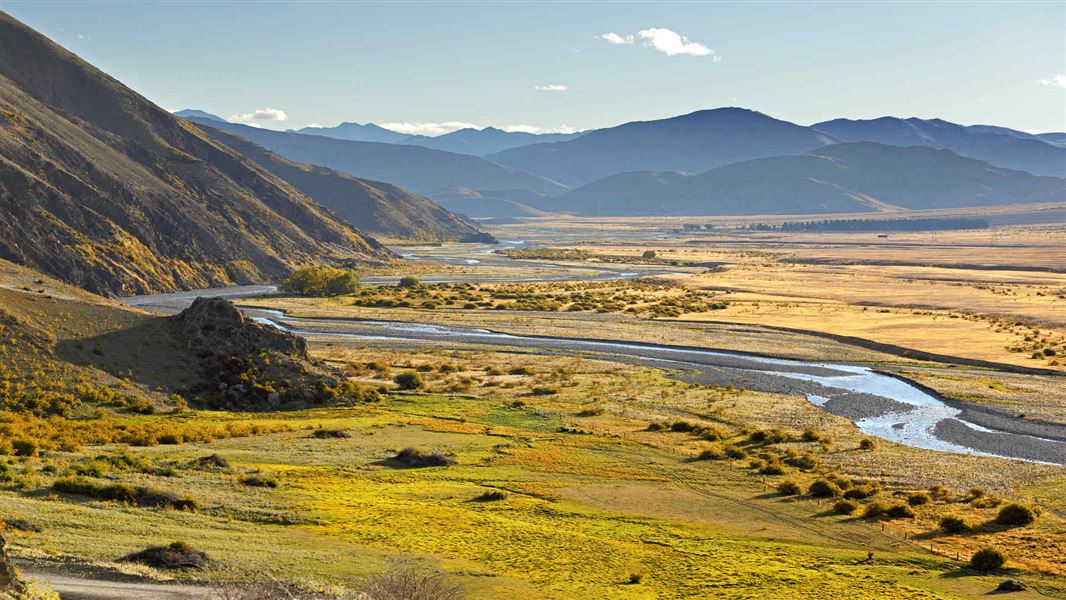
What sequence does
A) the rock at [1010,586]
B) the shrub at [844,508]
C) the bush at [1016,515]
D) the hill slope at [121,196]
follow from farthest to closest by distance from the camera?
the hill slope at [121,196]
the shrub at [844,508]
the bush at [1016,515]
the rock at [1010,586]

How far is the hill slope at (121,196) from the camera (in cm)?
11475

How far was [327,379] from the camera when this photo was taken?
2276 inches

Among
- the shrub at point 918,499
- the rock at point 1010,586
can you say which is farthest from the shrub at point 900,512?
the rock at point 1010,586

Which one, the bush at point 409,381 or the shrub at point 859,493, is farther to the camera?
the bush at point 409,381

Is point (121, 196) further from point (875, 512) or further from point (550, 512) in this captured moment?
point (875, 512)

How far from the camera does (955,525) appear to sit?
107ft

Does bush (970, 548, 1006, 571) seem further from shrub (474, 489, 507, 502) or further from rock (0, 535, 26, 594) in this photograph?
rock (0, 535, 26, 594)

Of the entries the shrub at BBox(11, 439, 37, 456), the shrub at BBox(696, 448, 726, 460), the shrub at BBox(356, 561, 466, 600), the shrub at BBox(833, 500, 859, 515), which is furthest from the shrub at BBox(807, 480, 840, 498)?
the shrub at BBox(11, 439, 37, 456)

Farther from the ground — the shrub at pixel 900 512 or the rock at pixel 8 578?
the rock at pixel 8 578

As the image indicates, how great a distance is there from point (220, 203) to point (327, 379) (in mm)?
118862

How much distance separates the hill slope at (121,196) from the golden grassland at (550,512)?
78.1 meters

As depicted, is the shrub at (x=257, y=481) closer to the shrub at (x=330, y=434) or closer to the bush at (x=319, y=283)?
the shrub at (x=330, y=434)

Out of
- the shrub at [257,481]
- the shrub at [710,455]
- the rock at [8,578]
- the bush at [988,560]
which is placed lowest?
the shrub at [710,455]

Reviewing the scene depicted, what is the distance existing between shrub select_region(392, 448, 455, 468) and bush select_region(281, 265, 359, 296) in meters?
92.1
